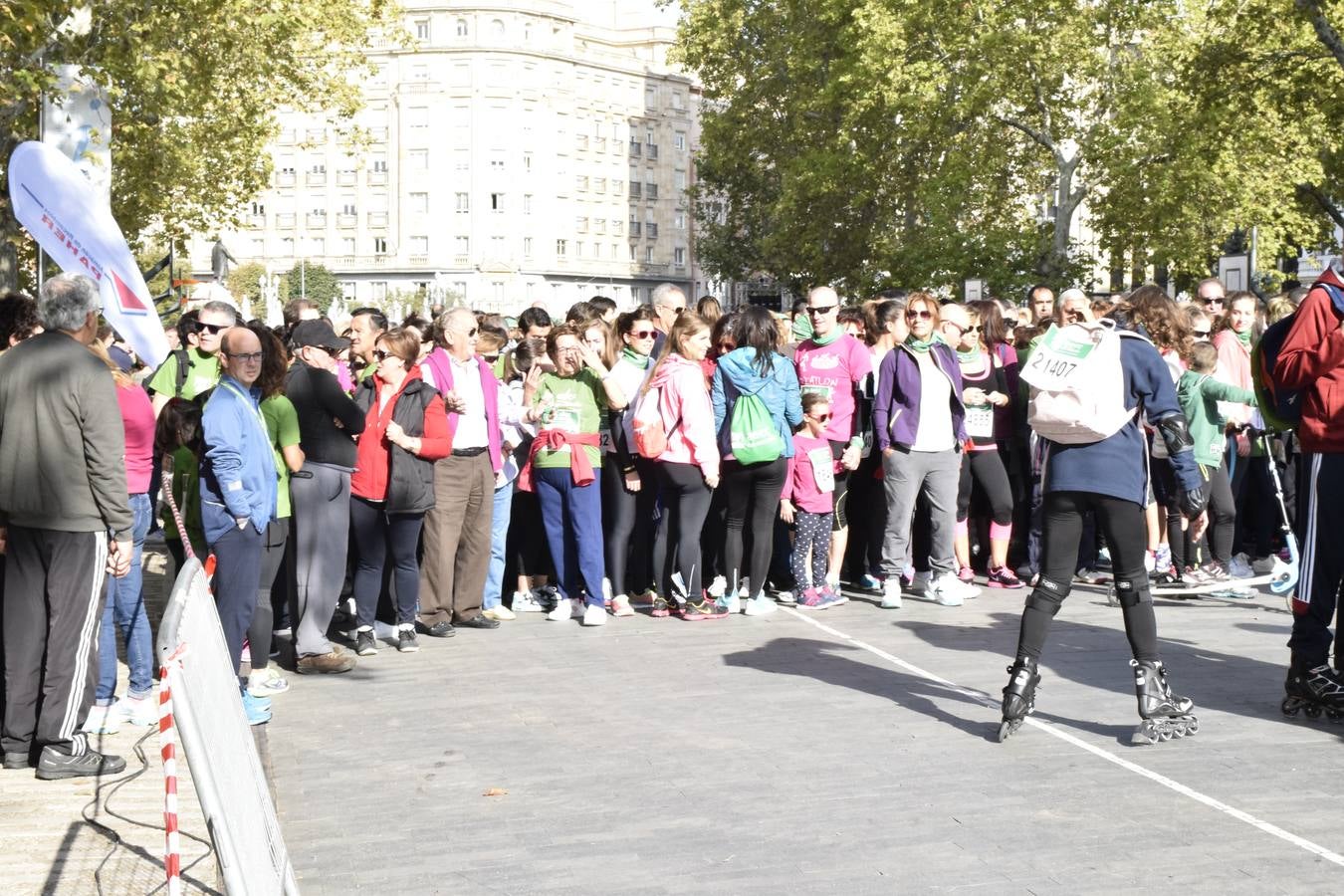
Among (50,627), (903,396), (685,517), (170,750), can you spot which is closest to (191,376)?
(685,517)

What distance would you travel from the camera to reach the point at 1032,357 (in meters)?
8.12

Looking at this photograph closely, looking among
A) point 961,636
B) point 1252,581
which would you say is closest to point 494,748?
point 961,636

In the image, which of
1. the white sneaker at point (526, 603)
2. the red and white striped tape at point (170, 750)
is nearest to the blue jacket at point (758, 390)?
the white sneaker at point (526, 603)

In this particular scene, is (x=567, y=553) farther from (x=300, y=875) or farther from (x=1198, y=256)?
(x=1198, y=256)

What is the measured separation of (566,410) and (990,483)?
11.2ft

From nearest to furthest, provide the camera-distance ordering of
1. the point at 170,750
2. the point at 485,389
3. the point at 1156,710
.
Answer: the point at 170,750, the point at 1156,710, the point at 485,389

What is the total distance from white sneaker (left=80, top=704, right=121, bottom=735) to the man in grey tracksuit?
0.69 m

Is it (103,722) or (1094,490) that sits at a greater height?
(1094,490)

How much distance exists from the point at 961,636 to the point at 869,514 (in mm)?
2472

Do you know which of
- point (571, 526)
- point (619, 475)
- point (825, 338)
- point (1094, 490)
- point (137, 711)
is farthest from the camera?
point (825, 338)

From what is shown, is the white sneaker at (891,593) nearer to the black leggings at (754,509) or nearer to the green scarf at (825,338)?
the black leggings at (754,509)

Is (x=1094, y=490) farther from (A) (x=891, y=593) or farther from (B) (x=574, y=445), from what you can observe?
(B) (x=574, y=445)

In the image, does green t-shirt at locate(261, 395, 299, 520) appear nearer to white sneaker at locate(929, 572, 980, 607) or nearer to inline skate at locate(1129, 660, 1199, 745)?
inline skate at locate(1129, 660, 1199, 745)

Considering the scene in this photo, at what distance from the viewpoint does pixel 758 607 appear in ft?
38.9
